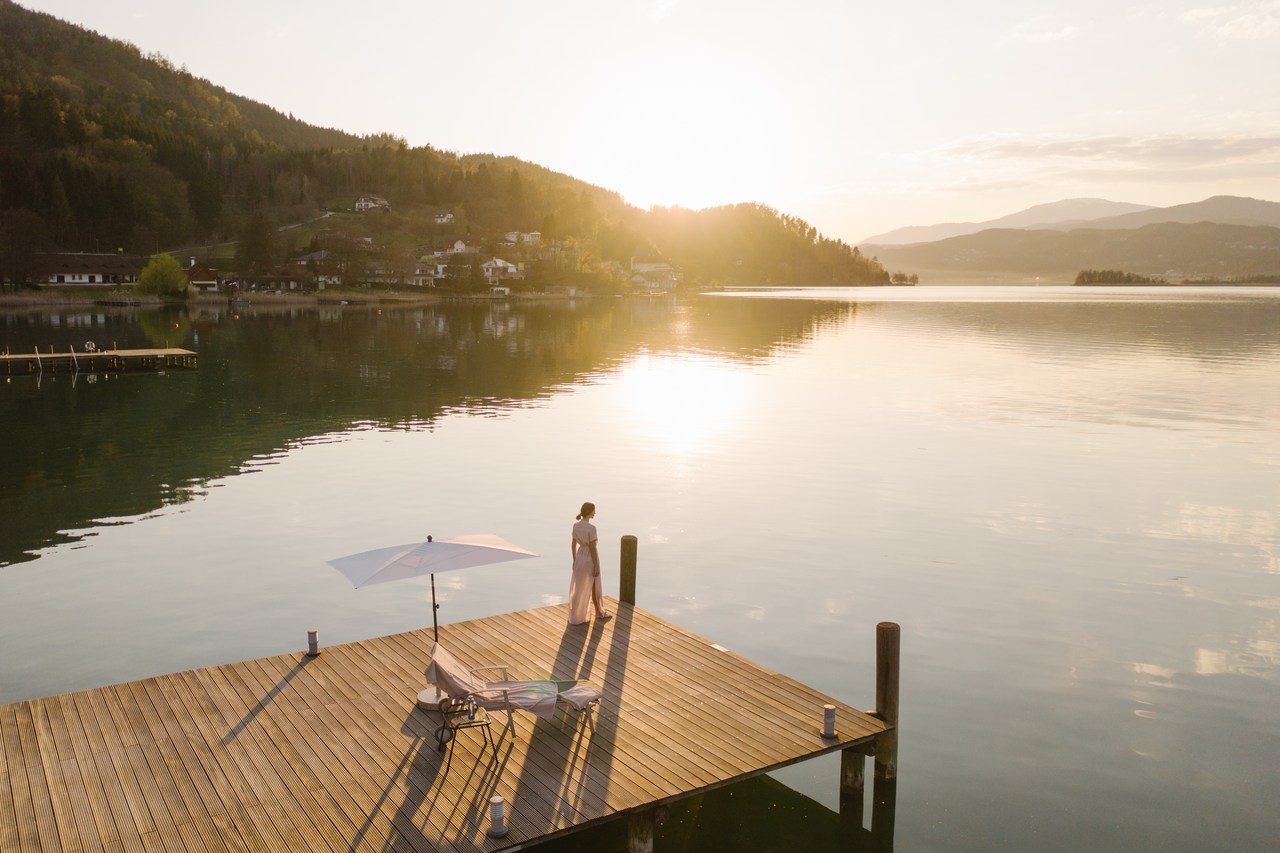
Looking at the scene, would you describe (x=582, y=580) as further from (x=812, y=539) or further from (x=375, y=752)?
(x=812, y=539)

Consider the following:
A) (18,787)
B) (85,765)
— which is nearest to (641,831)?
(85,765)

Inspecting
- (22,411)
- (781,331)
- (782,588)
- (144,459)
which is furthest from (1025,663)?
(781,331)

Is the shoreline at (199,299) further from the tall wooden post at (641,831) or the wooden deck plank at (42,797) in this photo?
the tall wooden post at (641,831)

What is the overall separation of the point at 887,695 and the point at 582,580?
19.6ft

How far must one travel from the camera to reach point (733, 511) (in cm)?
3097

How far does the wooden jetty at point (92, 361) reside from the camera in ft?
213

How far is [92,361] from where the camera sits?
68.4m

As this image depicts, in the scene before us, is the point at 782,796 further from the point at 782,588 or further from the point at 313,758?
the point at 782,588

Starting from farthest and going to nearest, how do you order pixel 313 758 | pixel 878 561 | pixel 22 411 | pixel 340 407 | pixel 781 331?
pixel 781 331 → pixel 340 407 → pixel 22 411 → pixel 878 561 → pixel 313 758

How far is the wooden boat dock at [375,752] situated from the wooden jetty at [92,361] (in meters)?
60.7

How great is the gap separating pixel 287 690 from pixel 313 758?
7.94 feet

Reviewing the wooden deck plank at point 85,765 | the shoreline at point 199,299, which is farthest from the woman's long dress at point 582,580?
the shoreline at point 199,299

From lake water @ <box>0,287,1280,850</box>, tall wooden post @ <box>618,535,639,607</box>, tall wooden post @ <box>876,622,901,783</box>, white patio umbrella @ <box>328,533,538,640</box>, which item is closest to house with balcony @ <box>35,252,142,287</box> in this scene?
lake water @ <box>0,287,1280,850</box>

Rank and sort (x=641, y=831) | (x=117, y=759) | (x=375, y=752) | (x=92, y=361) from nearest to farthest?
(x=641, y=831) < (x=117, y=759) < (x=375, y=752) < (x=92, y=361)
